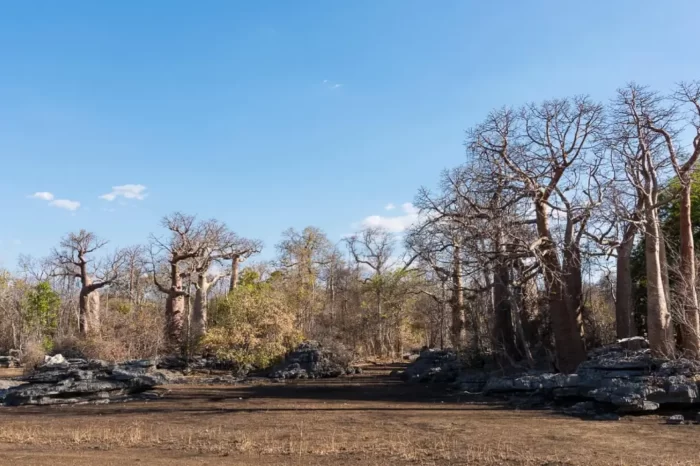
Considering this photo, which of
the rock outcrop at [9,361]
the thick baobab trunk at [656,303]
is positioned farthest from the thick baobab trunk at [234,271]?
the thick baobab trunk at [656,303]

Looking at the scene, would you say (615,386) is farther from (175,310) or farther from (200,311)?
(175,310)

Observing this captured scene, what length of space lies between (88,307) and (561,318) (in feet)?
82.8

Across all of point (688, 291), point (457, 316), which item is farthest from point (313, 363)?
point (688, 291)

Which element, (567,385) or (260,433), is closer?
(260,433)

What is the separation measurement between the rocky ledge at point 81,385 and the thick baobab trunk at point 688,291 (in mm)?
15916

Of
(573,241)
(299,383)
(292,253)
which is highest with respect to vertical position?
(292,253)

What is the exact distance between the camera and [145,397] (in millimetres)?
18812

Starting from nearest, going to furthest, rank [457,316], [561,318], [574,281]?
[561,318] < [574,281] < [457,316]

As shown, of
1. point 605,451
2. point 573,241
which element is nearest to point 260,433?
point 605,451

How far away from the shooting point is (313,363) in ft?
94.3

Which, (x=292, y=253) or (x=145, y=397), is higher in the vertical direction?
(x=292, y=253)

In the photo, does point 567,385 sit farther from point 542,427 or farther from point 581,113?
point 581,113

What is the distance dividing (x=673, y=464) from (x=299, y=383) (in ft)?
61.5

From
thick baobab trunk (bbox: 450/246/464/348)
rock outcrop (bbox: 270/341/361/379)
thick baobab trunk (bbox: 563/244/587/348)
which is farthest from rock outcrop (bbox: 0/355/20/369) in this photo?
thick baobab trunk (bbox: 563/244/587/348)
